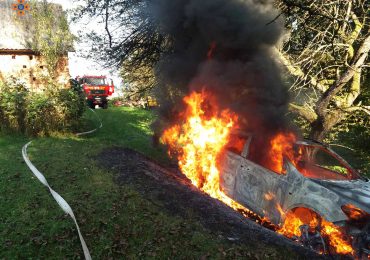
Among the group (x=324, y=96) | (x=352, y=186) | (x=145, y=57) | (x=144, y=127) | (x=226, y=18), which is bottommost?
(x=144, y=127)

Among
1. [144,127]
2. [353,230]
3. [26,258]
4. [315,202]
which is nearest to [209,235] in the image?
[315,202]

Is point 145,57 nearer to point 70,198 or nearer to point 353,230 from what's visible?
point 70,198

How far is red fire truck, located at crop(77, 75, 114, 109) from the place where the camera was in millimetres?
27219

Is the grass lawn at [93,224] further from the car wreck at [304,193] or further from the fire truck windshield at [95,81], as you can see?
the fire truck windshield at [95,81]

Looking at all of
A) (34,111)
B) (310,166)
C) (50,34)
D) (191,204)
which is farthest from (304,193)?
(50,34)

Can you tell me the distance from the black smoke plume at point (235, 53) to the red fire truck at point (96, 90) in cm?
1933

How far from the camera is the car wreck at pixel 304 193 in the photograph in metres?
4.70

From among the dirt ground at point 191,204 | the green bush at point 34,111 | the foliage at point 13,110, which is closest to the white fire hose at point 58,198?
the dirt ground at point 191,204

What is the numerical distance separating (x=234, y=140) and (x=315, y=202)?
2.43 m

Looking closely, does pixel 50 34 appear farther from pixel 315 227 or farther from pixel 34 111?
pixel 315 227

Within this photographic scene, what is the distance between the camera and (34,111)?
12.3 meters

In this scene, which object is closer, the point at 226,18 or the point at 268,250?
the point at 268,250

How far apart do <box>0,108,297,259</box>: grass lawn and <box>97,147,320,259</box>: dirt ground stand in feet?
0.67

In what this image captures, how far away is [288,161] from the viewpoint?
18.7 ft
